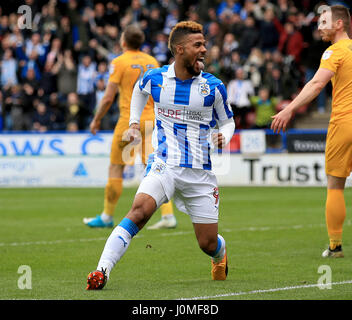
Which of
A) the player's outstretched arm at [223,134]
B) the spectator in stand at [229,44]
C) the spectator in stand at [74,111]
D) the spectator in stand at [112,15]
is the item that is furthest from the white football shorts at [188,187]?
the spectator in stand at [112,15]

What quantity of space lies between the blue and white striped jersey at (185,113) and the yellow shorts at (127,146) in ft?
14.2

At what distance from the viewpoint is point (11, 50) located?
25.7 m

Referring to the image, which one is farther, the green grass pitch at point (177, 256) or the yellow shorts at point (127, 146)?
the yellow shorts at point (127, 146)

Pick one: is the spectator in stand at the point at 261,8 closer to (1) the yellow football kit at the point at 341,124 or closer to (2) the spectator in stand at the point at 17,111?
(2) the spectator in stand at the point at 17,111

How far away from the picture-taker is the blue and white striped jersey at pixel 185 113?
7301 millimetres

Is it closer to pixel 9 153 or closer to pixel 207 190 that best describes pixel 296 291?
pixel 207 190

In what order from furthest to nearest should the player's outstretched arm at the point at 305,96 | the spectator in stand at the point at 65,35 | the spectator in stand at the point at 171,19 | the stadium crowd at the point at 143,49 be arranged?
the spectator in stand at the point at 65,35 → the spectator in stand at the point at 171,19 → the stadium crowd at the point at 143,49 → the player's outstretched arm at the point at 305,96

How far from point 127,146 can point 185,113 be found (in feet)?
15.2

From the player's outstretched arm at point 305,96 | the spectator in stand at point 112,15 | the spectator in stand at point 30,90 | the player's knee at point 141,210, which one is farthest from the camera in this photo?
the spectator in stand at point 112,15

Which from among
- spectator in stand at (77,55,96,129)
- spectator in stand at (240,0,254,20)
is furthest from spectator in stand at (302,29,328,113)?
spectator in stand at (77,55,96,129)

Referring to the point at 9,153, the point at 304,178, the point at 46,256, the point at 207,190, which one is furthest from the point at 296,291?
the point at 9,153

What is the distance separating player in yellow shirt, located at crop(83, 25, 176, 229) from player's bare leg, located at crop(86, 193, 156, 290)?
469 centimetres

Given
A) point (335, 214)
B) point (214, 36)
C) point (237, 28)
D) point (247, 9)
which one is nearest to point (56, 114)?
point (214, 36)

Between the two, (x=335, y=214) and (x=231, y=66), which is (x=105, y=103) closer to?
(x=335, y=214)
